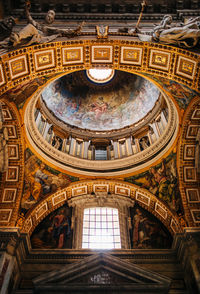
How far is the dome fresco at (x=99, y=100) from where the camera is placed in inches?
773

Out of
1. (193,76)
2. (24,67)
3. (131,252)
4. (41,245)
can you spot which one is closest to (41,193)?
(41,245)

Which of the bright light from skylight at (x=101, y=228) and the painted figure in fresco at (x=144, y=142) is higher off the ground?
the painted figure in fresco at (x=144, y=142)

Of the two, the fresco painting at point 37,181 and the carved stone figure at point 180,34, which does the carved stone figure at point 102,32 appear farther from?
the fresco painting at point 37,181

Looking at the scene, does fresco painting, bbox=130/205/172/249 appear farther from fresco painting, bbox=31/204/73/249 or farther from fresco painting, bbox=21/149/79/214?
fresco painting, bbox=21/149/79/214

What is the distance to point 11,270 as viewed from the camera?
38.3 feet

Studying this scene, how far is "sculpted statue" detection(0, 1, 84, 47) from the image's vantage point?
34.0 ft

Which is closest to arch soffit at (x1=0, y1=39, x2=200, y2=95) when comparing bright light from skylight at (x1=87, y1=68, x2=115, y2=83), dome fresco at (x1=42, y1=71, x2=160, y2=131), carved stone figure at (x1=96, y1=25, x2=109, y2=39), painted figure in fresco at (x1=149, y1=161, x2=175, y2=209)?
carved stone figure at (x1=96, y1=25, x2=109, y2=39)

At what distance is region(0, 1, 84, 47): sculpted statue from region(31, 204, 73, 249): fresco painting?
9.00 m

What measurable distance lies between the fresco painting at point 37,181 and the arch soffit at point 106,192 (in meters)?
0.29

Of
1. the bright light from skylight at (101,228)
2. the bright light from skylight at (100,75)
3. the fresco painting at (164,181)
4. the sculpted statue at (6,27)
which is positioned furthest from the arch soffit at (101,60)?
the bright light from skylight at (100,75)

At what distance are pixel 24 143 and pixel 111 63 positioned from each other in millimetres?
6007

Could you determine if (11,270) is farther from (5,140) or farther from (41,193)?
(5,140)

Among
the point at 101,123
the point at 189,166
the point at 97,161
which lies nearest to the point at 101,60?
the point at 97,161

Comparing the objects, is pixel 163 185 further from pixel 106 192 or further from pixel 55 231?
pixel 55 231
